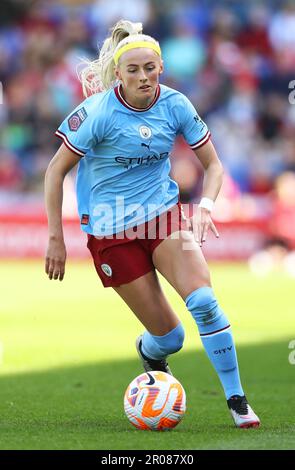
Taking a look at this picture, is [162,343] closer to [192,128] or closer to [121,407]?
[121,407]

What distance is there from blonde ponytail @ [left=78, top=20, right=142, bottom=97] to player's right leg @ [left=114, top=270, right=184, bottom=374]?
1327mm

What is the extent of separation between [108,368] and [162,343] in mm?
2445

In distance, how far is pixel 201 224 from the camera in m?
6.67

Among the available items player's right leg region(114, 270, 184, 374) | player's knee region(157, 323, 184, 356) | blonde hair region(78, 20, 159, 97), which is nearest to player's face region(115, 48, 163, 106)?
blonde hair region(78, 20, 159, 97)

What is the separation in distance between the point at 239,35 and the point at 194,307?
1736 centimetres

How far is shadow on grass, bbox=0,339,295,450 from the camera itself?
5941mm

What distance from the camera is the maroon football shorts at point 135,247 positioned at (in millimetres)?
6926

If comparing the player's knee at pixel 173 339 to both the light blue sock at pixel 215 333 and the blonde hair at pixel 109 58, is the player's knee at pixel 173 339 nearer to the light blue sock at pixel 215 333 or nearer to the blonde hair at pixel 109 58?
the light blue sock at pixel 215 333

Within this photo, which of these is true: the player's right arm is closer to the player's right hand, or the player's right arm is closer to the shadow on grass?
the player's right hand

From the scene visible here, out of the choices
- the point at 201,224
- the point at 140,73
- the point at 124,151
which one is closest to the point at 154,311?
the point at 201,224

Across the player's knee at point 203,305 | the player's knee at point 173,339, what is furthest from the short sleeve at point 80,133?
the player's knee at point 173,339

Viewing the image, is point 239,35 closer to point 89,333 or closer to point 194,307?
point 89,333

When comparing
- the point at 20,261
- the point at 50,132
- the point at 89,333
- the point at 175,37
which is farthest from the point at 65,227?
the point at 89,333

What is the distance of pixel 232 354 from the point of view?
6676 millimetres
